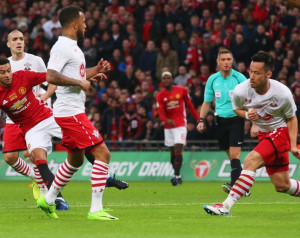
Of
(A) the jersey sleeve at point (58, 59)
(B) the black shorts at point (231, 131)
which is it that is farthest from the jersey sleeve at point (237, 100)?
(B) the black shorts at point (231, 131)

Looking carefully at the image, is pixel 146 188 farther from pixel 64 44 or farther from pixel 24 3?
pixel 24 3

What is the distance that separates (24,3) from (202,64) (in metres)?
9.21

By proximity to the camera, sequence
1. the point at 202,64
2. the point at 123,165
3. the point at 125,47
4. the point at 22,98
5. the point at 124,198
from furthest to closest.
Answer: the point at 125,47 → the point at 202,64 → the point at 123,165 → the point at 124,198 → the point at 22,98

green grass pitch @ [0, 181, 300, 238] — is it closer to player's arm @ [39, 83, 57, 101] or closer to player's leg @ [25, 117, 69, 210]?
player's leg @ [25, 117, 69, 210]

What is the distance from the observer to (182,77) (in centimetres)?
2486

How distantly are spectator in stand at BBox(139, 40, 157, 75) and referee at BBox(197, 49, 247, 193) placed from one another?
404 inches

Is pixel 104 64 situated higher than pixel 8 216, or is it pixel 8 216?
pixel 104 64

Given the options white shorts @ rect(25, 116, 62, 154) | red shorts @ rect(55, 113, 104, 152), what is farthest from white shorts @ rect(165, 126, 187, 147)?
red shorts @ rect(55, 113, 104, 152)

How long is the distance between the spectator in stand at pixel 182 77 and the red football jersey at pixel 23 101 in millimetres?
12072

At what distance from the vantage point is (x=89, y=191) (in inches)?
711

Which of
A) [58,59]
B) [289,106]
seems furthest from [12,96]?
[289,106]

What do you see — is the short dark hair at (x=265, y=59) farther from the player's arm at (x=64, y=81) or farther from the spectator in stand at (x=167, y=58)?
the spectator in stand at (x=167, y=58)

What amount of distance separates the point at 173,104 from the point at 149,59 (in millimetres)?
5263

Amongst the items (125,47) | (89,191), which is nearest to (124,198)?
(89,191)
